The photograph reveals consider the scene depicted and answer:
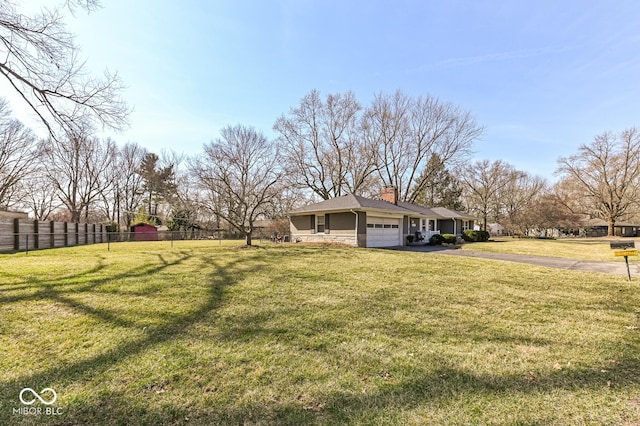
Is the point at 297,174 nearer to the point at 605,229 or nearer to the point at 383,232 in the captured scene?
the point at 383,232

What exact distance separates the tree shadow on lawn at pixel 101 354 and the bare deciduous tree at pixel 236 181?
30.9 ft

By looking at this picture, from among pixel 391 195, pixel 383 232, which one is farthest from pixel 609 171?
pixel 383 232

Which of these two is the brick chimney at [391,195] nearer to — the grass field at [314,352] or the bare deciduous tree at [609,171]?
the grass field at [314,352]

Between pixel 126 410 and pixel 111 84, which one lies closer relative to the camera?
pixel 126 410

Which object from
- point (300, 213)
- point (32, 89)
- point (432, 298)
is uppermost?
point (32, 89)

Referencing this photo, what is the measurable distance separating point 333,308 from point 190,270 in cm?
511

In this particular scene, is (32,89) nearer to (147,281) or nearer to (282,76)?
(147,281)

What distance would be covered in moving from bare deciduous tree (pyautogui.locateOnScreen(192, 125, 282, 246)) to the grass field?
412 inches

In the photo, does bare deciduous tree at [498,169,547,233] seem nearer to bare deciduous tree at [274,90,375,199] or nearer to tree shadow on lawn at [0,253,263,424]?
bare deciduous tree at [274,90,375,199]

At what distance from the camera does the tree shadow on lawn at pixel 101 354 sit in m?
2.67

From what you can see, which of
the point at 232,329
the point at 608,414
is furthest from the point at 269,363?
the point at 608,414

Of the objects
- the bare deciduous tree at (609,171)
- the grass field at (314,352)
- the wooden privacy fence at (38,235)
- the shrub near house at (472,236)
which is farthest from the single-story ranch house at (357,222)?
the bare deciduous tree at (609,171)

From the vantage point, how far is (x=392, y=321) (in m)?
4.62

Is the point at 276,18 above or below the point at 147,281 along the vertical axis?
above
